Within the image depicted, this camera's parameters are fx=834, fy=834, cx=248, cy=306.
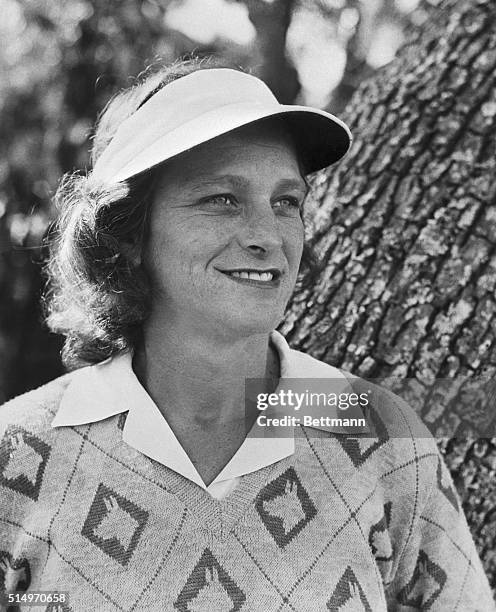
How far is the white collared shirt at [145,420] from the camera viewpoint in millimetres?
1739

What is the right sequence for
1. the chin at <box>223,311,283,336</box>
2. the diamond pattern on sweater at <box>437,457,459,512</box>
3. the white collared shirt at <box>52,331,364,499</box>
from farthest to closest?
1. the diamond pattern on sweater at <box>437,457,459,512</box>
2. the white collared shirt at <box>52,331,364,499</box>
3. the chin at <box>223,311,283,336</box>

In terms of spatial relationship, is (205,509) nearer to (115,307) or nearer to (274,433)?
(274,433)

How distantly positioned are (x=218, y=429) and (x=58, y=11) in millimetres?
3544

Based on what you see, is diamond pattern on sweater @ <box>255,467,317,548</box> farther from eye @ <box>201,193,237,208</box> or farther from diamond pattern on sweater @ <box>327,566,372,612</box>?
eye @ <box>201,193,237,208</box>

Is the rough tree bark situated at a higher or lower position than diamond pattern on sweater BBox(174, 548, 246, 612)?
higher

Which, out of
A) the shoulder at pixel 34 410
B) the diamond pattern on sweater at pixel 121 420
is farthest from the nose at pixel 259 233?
the shoulder at pixel 34 410

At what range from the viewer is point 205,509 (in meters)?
1.70

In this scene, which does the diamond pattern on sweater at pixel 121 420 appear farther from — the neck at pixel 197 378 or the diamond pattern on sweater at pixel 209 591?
the diamond pattern on sweater at pixel 209 591

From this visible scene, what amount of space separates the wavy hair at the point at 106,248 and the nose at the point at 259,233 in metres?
0.24

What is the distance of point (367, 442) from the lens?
72.2 inches

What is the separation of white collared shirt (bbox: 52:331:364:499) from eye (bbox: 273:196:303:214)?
1.17 ft

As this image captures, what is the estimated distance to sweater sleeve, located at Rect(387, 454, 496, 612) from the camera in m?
1.83

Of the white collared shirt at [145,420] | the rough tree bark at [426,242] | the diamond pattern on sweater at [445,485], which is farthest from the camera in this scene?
the rough tree bark at [426,242]

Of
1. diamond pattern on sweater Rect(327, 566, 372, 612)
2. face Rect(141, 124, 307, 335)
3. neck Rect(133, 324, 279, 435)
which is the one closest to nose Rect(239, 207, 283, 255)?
face Rect(141, 124, 307, 335)
